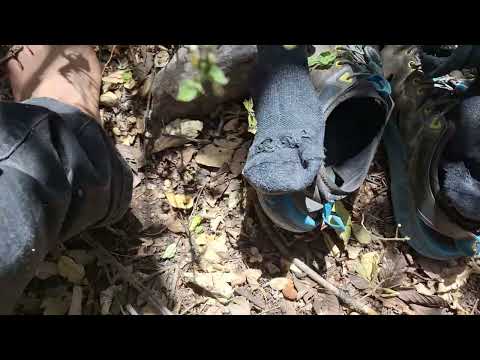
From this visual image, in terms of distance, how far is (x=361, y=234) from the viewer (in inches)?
61.6

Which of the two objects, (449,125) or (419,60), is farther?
(419,60)

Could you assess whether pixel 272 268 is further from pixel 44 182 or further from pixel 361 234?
pixel 44 182

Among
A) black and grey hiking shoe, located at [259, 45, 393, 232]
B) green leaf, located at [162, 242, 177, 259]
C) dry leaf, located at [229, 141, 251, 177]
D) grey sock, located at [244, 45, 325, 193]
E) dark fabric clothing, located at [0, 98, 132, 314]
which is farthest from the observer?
dry leaf, located at [229, 141, 251, 177]

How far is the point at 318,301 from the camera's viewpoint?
1471 millimetres

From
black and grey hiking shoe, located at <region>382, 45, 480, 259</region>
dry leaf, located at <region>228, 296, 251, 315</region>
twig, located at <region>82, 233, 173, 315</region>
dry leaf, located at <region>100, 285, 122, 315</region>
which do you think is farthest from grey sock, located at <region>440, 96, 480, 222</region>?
dry leaf, located at <region>100, 285, 122, 315</region>

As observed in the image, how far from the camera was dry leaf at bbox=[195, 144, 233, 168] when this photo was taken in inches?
62.2

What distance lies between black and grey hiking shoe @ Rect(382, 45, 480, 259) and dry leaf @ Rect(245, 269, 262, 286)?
500 mm

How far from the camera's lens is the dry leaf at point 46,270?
1407mm

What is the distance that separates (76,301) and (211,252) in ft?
1.35

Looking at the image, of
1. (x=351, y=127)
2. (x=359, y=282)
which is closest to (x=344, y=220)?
(x=359, y=282)

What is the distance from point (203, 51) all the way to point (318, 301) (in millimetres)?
1034

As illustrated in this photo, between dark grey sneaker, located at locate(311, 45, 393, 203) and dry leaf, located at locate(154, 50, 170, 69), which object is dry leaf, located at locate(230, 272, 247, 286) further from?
dry leaf, located at locate(154, 50, 170, 69)

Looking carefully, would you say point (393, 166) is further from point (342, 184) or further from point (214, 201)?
point (214, 201)
